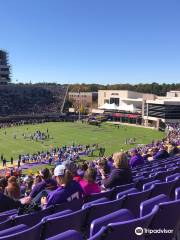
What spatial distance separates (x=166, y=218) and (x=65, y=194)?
173 centimetres

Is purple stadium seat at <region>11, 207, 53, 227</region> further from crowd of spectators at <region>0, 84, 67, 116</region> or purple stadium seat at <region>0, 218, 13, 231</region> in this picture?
crowd of spectators at <region>0, 84, 67, 116</region>

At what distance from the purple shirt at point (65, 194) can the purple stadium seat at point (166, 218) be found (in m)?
1.68

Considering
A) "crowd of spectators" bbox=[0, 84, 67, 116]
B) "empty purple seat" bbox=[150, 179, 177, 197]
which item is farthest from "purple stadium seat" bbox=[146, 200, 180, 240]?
"crowd of spectators" bbox=[0, 84, 67, 116]

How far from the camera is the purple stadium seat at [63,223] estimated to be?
3764 millimetres

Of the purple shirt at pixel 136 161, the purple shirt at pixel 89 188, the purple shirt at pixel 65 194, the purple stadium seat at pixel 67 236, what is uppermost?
the purple stadium seat at pixel 67 236

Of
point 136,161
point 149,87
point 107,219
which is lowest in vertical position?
point 136,161

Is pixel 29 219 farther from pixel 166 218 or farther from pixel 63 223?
pixel 166 218

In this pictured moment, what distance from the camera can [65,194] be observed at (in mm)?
5312

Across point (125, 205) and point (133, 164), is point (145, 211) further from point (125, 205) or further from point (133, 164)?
point (133, 164)

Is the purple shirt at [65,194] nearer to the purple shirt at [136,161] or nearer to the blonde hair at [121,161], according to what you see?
the blonde hair at [121,161]

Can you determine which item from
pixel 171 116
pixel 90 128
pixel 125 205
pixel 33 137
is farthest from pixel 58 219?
pixel 171 116

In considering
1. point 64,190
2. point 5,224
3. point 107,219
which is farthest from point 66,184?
point 107,219

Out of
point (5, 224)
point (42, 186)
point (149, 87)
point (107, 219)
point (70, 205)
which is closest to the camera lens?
point (107, 219)

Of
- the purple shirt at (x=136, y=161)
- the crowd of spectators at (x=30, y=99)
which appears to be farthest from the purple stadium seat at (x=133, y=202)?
the crowd of spectators at (x=30, y=99)
